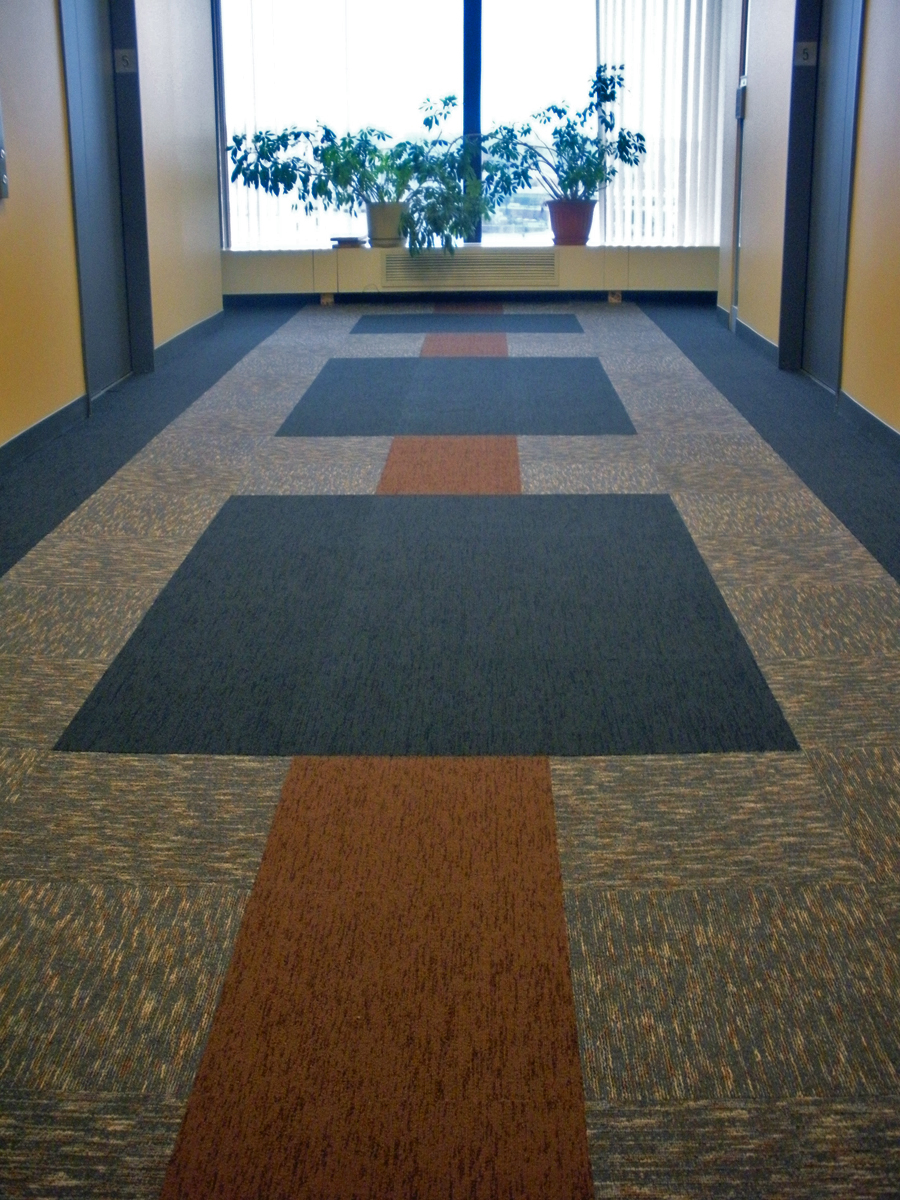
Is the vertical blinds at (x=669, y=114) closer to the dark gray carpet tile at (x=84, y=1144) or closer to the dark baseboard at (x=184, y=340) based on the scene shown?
the dark baseboard at (x=184, y=340)

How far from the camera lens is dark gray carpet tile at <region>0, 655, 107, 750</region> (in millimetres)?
2207

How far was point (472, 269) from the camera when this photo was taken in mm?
8328

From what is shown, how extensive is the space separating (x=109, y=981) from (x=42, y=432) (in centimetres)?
316

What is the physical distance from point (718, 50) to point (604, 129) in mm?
812

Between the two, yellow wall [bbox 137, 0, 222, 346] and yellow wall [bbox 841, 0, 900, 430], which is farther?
yellow wall [bbox 137, 0, 222, 346]

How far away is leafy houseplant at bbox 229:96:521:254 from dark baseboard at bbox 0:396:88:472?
11.3 feet

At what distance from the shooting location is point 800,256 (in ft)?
18.6

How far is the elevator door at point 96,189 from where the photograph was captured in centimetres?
494

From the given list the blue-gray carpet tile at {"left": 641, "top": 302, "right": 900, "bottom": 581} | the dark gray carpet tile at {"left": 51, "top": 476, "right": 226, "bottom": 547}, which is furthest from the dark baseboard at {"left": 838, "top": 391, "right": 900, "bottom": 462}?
the dark gray carpet tile at {"left": 51, "top": 476, "right": 226, "bottom": 547}

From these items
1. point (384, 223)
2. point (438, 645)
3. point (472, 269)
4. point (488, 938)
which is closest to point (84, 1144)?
point (488, 938)

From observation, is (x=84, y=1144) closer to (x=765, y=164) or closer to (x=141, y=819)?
(x=141, y=819)

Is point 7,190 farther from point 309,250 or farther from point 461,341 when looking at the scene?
point 309,250

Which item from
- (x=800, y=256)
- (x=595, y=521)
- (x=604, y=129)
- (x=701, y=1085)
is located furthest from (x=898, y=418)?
(x=604, y=129)

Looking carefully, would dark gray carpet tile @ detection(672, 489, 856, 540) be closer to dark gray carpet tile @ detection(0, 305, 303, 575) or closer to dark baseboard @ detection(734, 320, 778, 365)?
dark gray carpet tile @ detection(0, 305, 303, 575)
